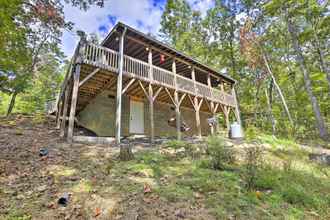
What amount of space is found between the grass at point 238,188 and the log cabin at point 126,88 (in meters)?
3.41

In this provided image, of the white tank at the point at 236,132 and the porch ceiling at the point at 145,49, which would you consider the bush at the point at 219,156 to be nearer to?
the white tank at the point at 236,132

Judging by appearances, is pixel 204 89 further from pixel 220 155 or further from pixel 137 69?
pixel 220 155

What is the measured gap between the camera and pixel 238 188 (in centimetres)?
371

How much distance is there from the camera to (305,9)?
41.3ft

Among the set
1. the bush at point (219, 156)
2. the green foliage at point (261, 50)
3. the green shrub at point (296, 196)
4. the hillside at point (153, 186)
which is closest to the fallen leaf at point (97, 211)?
the hillside at point (153, 186)

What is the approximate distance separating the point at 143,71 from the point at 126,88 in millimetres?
1752

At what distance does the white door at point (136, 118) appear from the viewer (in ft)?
35.6

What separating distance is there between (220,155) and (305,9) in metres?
13.6

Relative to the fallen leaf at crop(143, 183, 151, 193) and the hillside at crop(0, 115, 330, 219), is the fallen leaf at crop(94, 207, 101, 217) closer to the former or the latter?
the hillside at crop(0, 115, 330, 219)

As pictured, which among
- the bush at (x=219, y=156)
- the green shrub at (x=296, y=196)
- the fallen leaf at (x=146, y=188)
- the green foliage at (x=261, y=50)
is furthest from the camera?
the green foliage at (x=261, y=50)

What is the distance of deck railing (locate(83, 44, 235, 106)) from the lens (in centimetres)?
763

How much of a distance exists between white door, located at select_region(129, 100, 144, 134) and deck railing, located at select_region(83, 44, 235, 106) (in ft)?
7.66

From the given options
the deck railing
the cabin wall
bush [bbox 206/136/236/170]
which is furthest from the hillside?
the cabin wall

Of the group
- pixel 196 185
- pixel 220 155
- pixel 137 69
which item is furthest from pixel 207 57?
pixel 196 185
